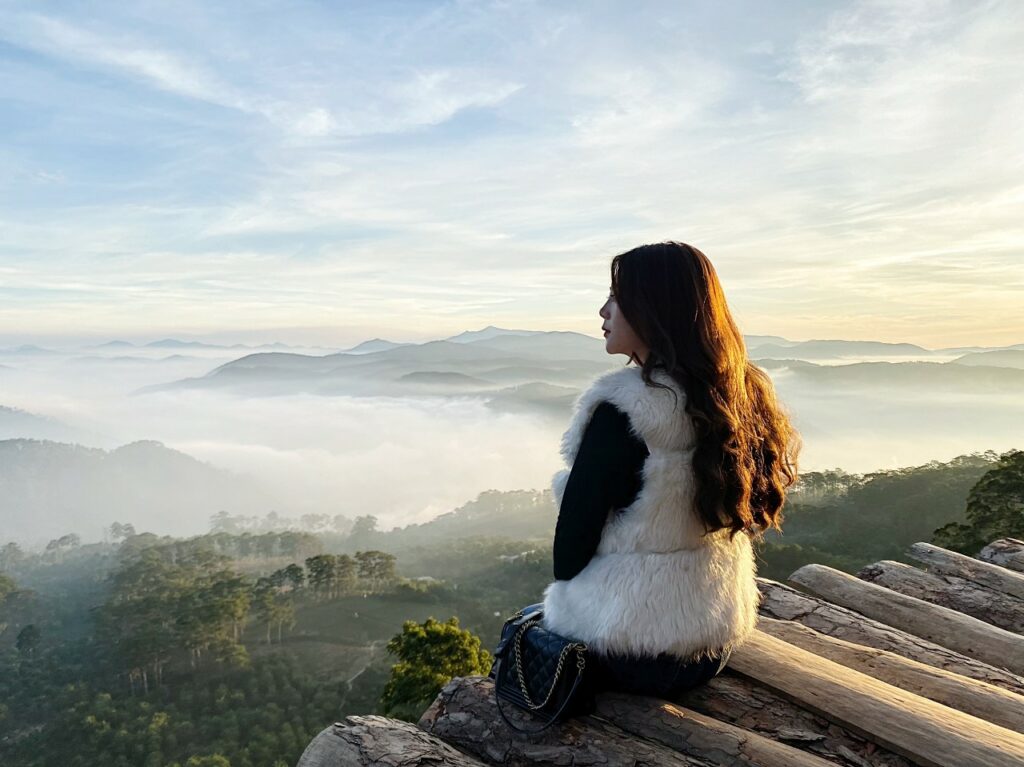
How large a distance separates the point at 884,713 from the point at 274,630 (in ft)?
148

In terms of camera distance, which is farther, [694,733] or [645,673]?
[645,673]

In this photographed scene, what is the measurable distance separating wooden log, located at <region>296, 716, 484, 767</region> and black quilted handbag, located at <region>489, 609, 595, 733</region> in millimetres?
286

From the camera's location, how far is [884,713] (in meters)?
2.33

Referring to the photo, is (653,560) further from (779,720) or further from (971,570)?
(971,570)

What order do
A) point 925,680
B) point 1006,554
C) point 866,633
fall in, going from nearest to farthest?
point 925,680
point 866,633
point 1006,554

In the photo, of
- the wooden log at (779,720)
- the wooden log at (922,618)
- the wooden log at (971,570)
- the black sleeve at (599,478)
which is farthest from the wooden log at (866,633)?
the black sleeve at (599,478)

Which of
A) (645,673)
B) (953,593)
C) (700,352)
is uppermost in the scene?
(700,352)

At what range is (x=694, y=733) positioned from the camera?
2.31 m

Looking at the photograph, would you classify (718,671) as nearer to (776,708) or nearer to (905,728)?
(776,708)

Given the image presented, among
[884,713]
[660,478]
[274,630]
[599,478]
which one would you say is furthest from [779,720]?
[274,630]

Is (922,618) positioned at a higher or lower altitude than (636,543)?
lower

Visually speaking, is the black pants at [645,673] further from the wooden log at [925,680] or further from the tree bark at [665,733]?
the wooden log at [925,680]

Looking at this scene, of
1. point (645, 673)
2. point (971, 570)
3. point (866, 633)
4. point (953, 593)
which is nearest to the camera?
point (645, 673)

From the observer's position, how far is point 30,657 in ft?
133
